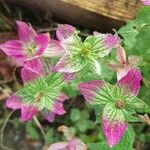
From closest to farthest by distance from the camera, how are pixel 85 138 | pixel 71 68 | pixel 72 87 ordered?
pixel 71 68 < pixel 72 87 < pixel 85 138

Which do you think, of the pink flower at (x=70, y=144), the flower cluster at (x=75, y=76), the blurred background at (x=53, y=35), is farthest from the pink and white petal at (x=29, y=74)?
the blurred background at (x=53, y=35)

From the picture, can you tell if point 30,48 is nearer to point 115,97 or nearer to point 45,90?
point 45,90

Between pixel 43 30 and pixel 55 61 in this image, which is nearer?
pixel 55 61

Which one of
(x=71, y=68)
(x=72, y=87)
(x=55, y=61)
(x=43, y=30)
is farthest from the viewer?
(x=43, y=30)

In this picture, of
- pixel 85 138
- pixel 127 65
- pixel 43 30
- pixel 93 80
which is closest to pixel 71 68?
pixel 93 80

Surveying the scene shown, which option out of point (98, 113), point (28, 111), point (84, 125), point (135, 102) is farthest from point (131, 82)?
point (84, 125)

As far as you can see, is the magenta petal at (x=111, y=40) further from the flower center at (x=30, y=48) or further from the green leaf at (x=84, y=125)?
the green leaf at (x=84, y=125)

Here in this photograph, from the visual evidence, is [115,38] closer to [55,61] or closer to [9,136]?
[55,61]
